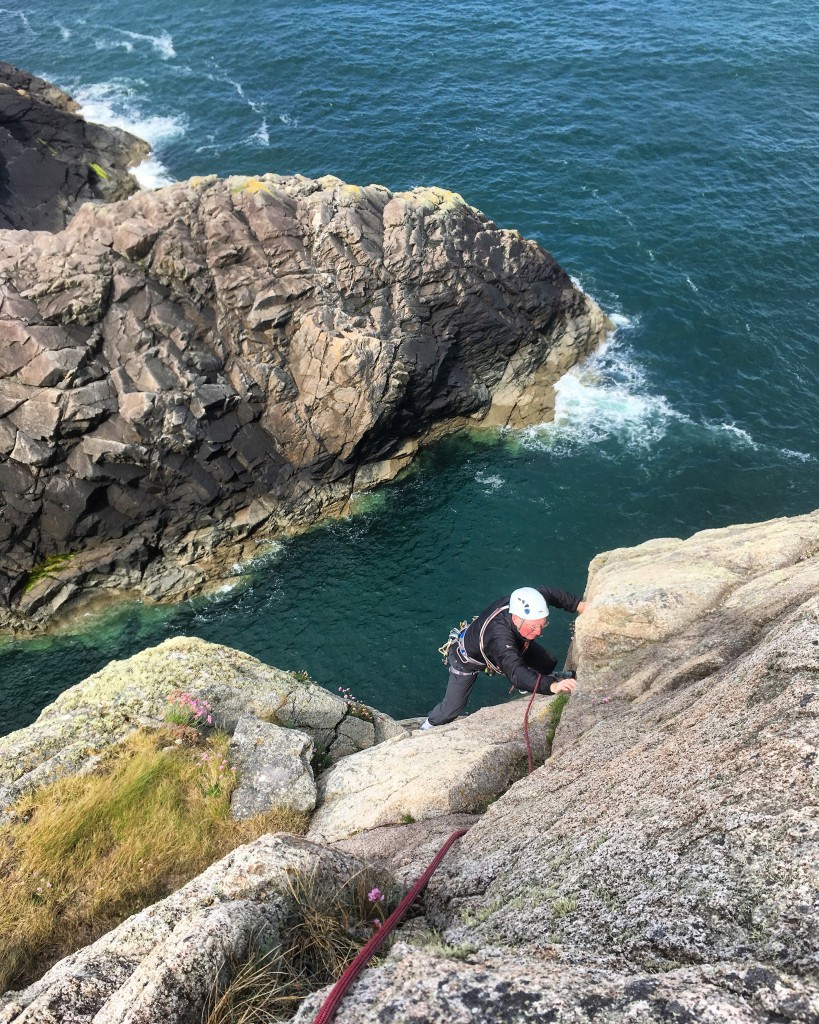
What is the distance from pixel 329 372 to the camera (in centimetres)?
3791

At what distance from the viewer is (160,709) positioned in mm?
14766

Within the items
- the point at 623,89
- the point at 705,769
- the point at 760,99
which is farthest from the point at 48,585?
the point at 760,99

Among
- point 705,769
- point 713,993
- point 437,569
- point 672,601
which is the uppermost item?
point 713,993

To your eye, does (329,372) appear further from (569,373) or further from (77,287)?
(569,373)

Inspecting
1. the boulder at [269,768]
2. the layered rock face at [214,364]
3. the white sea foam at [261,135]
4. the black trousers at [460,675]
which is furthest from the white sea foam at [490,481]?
the white sea foam at [261,135]

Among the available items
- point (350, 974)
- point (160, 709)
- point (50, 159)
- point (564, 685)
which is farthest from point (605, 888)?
point (50, 159)

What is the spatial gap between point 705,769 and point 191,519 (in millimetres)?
34201

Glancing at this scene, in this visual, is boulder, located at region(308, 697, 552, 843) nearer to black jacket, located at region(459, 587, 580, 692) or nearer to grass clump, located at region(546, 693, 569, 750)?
grass clump, located at region(546, 693, 569, 750)

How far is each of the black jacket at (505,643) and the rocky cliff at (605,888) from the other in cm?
166

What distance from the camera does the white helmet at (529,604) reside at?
12828 mm

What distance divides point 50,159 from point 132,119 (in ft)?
56.2

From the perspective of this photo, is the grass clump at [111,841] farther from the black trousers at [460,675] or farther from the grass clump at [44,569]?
the grass clump at [44,569]

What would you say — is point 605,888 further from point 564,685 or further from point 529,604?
point 529,604

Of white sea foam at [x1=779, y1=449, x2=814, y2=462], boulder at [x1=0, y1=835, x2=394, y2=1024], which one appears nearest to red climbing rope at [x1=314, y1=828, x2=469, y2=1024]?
boulder at [x1=0, y1=835, x2=394, y2=1024]
